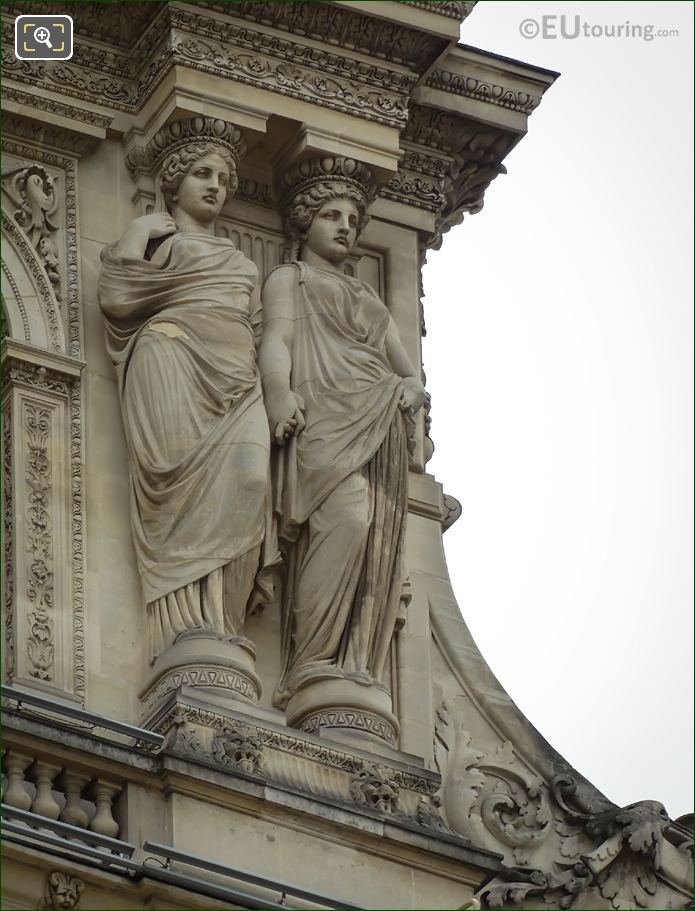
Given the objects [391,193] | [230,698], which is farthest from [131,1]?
[230,698]

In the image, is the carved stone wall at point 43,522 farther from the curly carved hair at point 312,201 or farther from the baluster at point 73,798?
the curly carved hair at point 312,201

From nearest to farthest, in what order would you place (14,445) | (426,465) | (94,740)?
1. (94,740)
2. (14,445)
3. (426,465)

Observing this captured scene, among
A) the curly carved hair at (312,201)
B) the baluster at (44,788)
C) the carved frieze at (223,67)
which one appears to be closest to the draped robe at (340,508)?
the curly carved hair at (312,201)

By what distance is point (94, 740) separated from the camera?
64.7 ft

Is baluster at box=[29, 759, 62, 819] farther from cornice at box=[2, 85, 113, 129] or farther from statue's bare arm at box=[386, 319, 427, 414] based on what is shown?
cornice at box=[2, 85, 113, 129]

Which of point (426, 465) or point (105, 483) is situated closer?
point (105, 483)

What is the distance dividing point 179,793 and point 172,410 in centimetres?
212

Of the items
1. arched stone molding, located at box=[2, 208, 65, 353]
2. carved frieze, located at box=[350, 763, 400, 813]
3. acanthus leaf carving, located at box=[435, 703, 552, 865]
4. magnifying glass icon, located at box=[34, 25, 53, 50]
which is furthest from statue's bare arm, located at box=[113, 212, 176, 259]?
carved frieze, located at box=[350, 763, 400, 813]

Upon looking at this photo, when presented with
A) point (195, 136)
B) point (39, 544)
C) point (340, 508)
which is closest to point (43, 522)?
point (39, 544)

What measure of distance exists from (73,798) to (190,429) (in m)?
2.17

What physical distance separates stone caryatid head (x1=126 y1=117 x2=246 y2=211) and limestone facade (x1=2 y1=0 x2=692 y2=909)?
2.7 inches

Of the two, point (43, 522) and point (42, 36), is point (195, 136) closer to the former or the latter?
point (42, 36)

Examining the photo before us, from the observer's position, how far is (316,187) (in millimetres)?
22297

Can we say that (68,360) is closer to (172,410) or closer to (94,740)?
(172,410)
